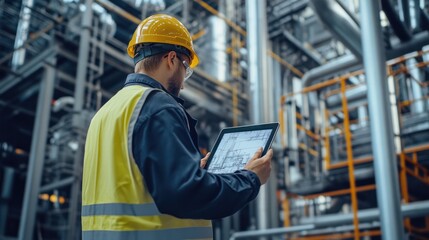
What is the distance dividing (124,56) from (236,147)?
6.38 meters

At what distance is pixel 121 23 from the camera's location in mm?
9258

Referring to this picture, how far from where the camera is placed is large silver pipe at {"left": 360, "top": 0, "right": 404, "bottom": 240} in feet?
13.8

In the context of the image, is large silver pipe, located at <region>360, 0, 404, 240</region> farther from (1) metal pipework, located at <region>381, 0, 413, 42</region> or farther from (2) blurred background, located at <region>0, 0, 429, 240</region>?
(1) metal pipework, located at <region>381, 0, 413, 42</region>

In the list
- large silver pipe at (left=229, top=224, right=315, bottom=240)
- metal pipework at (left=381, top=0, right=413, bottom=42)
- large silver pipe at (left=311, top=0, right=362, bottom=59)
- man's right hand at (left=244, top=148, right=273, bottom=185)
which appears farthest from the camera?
large silver pipe at (left=311, top=0, right=362, bottom=59)

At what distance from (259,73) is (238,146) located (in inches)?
163

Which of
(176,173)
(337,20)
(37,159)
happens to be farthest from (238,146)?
(37,159)

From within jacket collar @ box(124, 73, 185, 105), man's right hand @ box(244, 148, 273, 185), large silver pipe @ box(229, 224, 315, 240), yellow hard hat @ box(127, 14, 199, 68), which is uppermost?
yellow hard hat @ box(127, 14, 199, 68)

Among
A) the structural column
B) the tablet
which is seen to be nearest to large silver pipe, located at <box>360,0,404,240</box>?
the tablet

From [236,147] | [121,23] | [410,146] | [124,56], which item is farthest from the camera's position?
[121,23]

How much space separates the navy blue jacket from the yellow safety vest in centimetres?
5

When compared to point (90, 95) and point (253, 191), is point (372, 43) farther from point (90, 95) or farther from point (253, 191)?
point (90, 95)

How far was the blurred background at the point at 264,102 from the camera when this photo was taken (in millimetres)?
5539

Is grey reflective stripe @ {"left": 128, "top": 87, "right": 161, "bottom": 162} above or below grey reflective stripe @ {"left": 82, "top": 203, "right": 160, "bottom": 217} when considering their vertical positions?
above

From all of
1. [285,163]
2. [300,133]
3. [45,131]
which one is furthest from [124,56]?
[300,133]
